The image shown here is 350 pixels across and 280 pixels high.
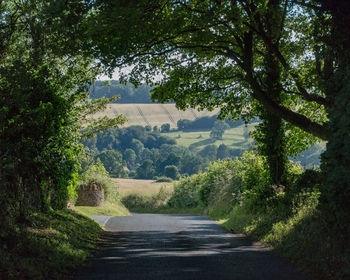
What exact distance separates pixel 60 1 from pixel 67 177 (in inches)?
334

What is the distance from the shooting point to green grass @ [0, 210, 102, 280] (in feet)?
25.6

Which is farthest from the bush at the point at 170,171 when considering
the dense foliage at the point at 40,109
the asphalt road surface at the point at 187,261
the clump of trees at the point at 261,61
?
the asphalt road surface at the point at 187,261

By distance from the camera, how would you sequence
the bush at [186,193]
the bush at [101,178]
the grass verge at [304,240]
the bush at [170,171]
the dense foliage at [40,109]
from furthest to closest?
the bush at [170,171]
the bush at [186,193]
the bush at [101,178]
the dense foliage at [40,109]
the grass verge at [304,240]

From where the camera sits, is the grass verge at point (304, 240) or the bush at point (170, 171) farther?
the bush at point (170, 171)

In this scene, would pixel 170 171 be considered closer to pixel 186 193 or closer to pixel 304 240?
pixel 186 193

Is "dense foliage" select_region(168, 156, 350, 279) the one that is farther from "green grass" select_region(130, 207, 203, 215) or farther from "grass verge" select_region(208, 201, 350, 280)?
"green grass" select_region(130, 207, 203, 215)

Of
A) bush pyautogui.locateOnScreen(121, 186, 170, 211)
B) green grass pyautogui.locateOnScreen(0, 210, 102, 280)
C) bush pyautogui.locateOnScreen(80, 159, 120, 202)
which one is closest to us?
green grass pyautogui.locateOnScreen(0, 210, 102, 280)

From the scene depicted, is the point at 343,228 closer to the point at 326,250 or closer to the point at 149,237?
the point at 326,250

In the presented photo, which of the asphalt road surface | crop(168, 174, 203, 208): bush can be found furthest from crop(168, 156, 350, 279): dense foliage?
crop(168, 174, 203, 208): bush

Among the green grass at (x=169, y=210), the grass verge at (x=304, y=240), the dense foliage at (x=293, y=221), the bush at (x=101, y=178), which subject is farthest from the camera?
the green grass at (x=169, y=210)

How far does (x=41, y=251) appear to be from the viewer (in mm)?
9242

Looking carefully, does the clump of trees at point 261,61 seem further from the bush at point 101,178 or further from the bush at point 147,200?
the bush at point 147,200

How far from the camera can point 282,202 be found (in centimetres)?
1609

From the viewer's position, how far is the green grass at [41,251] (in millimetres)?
7797
